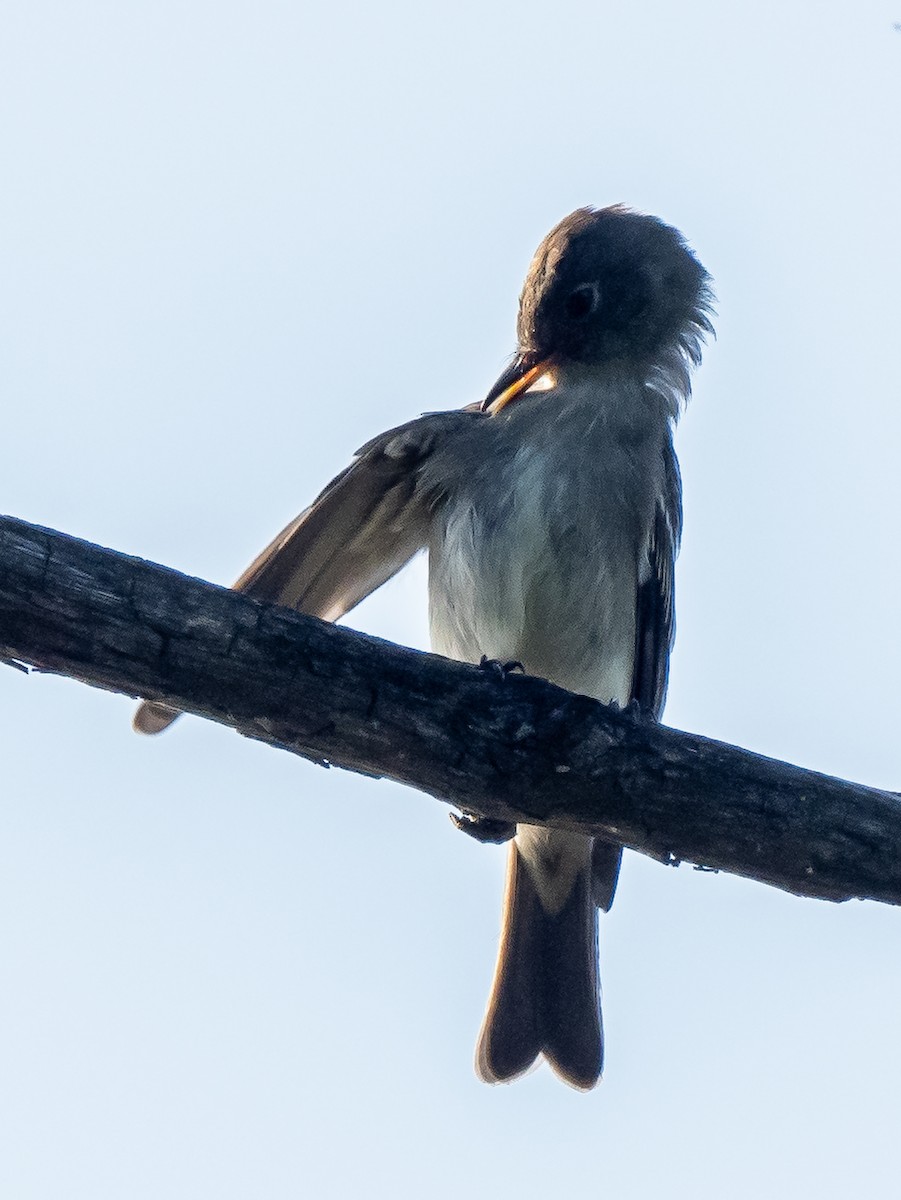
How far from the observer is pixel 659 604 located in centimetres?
624

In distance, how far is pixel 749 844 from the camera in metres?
4.37

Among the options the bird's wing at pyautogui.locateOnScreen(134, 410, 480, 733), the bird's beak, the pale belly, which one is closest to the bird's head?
the bird's beak

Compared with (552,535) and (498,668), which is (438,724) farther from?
(552,535)

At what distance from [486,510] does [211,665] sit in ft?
6.51

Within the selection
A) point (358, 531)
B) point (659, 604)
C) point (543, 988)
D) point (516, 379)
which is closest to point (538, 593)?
point (659, 604)

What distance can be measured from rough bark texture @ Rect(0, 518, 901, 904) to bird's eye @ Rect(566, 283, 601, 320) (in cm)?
272

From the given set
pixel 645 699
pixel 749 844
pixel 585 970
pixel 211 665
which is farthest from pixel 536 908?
pixel 211 665

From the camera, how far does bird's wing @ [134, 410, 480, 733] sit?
229 inches

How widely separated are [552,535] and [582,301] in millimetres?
1414

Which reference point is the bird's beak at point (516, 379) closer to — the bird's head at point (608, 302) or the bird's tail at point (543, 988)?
the bird's head at point (608, 302)

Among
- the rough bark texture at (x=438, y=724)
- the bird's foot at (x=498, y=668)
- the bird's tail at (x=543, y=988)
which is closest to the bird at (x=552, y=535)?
the bird's tail at (x=543, y=988)

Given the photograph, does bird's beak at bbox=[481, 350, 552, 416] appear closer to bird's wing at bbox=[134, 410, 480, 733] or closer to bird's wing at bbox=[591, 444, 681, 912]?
bird's wing at bbox=[134, 410, 480, 733]

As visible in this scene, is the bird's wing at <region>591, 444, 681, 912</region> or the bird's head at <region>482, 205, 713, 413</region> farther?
the bird's head at <region>482, 205, 713, 413</region>

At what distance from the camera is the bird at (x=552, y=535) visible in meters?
5.82
